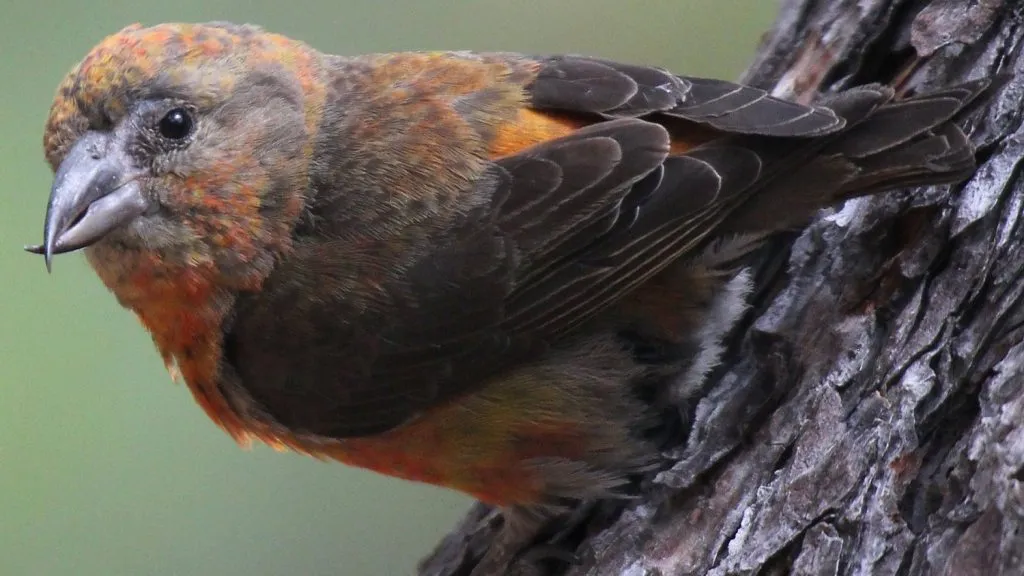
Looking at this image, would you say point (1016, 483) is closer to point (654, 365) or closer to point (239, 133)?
point (654, 365)

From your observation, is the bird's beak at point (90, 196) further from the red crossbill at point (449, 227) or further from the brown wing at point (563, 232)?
the brown wing at point (563, 232)

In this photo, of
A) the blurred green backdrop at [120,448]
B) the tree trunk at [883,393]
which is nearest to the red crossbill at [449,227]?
the tree trunk at [883,393]

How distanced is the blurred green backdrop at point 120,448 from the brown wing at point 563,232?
123 cm

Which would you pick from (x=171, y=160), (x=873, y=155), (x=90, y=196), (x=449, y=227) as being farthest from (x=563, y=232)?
(x=90, y=196)

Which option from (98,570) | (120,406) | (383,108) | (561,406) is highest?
(383,108)

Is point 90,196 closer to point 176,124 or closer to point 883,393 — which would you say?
point 176,124

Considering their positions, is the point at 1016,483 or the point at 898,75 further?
the point at 898,75

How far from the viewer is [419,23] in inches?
136

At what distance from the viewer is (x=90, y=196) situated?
6.34 ft

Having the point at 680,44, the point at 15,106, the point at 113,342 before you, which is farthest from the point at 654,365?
the point at 15,106

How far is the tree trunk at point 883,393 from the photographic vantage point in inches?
64.0

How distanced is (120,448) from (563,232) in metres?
1.90

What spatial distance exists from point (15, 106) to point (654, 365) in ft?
6.98

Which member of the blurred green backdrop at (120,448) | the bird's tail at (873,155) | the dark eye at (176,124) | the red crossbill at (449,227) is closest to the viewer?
the bird's tail at (873,155)
